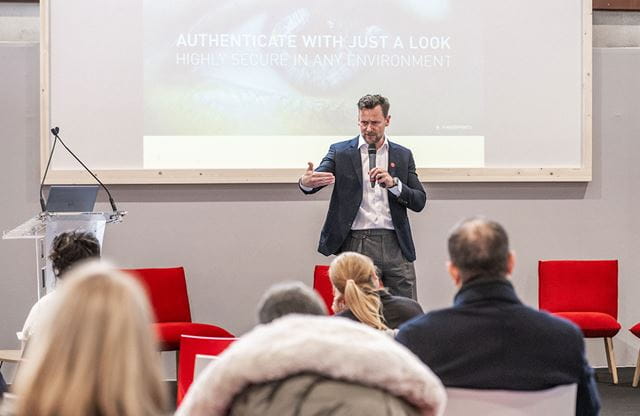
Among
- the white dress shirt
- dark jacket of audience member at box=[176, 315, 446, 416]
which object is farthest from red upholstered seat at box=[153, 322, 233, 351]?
dark jacket of audience member at box=[176, 315, 446, 416]

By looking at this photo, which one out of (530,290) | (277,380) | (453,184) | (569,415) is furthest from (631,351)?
(277,380)

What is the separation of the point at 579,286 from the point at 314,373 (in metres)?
5.07

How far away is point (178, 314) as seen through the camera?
6.24 meters

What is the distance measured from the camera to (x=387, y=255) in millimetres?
5352

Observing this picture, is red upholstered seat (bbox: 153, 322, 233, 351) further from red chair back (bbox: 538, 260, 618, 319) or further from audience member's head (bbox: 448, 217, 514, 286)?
audience member's head (bbox: 448, 217, 514, 286)

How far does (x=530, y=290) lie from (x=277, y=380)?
5.29 m

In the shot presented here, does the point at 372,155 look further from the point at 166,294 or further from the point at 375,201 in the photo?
the point at 166,294

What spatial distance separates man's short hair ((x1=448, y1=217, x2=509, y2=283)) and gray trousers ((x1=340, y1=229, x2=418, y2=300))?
2652 mm

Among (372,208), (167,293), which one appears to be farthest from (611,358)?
(167,293)

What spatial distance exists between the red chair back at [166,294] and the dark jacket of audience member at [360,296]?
8.97 ft

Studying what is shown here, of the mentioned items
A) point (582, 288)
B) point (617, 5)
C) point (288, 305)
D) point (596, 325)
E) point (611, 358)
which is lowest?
point (611, 358)

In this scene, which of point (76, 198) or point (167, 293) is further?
point (167, 293)

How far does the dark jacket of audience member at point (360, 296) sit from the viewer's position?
3566 mm

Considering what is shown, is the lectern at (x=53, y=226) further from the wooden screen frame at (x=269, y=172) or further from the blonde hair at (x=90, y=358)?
the blonde hair at (x=90, y=358)
